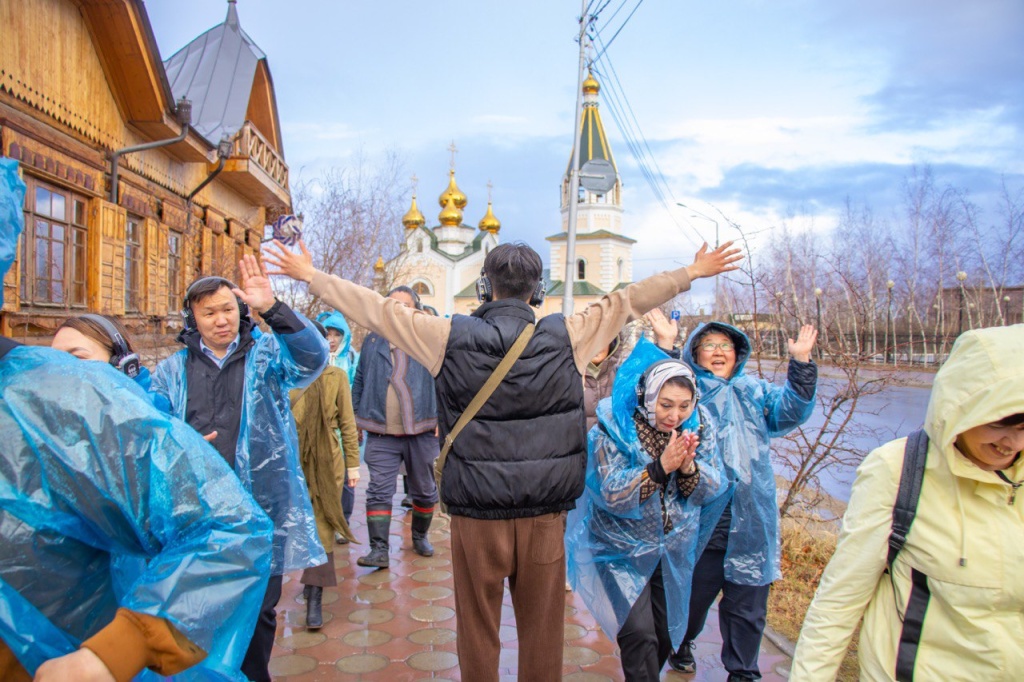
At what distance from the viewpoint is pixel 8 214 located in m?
1.42

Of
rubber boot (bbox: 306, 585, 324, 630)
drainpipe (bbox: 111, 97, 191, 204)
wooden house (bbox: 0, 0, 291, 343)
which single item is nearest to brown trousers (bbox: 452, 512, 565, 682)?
rubber boot (bbox: 306, 585, 324, 630)

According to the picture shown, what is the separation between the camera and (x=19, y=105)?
294 inches

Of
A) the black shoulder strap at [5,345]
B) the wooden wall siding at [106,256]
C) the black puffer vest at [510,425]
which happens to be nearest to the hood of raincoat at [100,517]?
the black shoulder strap at [5,345]

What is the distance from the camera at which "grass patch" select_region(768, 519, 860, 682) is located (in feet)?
14.8

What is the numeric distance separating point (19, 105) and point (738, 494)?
7.84 metres

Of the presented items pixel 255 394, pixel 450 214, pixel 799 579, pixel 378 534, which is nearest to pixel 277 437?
pixel 255 394

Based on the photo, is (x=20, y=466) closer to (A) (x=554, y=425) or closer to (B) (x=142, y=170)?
(A) (x=554, y=425)

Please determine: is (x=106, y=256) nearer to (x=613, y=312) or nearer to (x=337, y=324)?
(x=337, y=324)

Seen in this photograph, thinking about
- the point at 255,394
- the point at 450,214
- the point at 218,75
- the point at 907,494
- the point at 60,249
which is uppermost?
the point at 450,214

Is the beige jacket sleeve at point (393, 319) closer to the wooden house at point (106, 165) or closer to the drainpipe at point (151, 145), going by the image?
the wooden house at point (106, 165)

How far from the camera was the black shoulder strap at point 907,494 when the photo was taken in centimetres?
194

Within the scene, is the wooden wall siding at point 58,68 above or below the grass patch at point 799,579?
above

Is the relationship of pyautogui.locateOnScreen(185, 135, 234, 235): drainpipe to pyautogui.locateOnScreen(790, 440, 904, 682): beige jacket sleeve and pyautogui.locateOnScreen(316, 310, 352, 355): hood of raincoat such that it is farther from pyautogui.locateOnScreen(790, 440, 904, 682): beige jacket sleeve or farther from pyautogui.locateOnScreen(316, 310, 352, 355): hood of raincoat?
pyautogui.locateOnScreen(790, 440, 904, 682): beige jacket sleeve

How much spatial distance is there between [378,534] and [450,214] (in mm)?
62571
